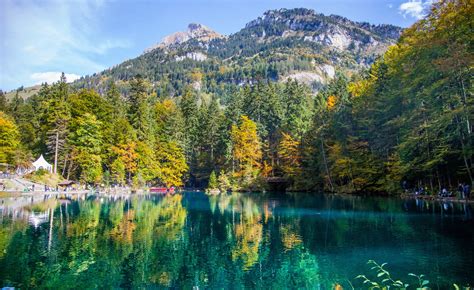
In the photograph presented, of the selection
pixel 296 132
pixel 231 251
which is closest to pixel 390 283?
pixel 231 251

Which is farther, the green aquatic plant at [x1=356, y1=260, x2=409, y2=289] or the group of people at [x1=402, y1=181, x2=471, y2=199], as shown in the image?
the group of people at [x1=402, y1=181, x2=471, y2=199]

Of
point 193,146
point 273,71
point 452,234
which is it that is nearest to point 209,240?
point 452,234

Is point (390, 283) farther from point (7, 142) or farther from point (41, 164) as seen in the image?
point (7, 142)

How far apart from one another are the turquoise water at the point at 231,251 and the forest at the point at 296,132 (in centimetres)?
1009

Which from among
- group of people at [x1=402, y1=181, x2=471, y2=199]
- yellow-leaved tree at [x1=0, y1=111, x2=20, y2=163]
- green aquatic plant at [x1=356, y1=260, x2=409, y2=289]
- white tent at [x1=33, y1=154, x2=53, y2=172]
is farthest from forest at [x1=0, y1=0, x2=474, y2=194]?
green aquatic plant at [x1=356, y1=260, x2=409, y2=289]

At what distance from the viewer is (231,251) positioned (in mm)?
13195

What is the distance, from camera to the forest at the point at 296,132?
87.3ft

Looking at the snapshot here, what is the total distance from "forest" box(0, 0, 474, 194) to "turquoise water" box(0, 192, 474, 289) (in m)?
10.1

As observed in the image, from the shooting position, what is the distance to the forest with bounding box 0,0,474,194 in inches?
1048

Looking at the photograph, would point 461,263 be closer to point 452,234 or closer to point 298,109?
point 452,234

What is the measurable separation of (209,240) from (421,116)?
80.5ft

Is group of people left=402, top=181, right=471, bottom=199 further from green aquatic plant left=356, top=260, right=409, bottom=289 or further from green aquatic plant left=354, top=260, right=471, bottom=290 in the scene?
green aquatic plant left=356, top=260, right=409, bottom=289

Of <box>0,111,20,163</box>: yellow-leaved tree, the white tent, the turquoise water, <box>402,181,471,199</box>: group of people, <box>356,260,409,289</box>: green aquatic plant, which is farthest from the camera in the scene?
<box>0,111,20,163</box>: yellow-leaved tree

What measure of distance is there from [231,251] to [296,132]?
4256 centimetres
